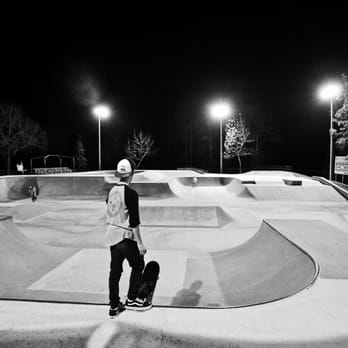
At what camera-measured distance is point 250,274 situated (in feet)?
16.5

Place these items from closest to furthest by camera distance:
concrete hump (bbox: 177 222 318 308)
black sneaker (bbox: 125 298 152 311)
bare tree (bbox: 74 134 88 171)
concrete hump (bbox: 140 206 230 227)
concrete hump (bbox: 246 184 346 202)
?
black sneaker (bbox: 125 298 152 311) → concrete hump (bbox: 177 222 318 308) → concrete hump (bbox: 140 206 230 227) → concrete hump (bbox: 246 184 346 202) → bare tree (bbox: 74 134 88 171)

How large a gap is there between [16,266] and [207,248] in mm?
4514

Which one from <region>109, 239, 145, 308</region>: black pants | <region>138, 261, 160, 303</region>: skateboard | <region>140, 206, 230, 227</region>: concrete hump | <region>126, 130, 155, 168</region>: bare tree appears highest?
<region>126, 130, 155, 168</region>: bare tree

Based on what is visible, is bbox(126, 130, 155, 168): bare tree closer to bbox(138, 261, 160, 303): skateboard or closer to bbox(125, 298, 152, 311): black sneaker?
bbox(138, 261, 160, 303): skateboard

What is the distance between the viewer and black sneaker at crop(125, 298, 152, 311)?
2.83m

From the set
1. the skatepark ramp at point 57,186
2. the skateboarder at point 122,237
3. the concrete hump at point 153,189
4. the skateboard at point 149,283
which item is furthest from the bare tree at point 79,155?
the skateboarder at point 122,237

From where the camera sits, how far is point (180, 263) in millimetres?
5844

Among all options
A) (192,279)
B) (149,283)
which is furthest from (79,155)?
(149,283)

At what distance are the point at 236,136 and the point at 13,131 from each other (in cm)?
3148

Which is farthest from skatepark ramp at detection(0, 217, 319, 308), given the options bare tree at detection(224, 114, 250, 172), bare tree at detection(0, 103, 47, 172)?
bare tree at detection(0, 103, 47, 172)

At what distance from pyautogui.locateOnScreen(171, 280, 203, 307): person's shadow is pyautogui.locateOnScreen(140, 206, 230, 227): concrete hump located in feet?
17.2

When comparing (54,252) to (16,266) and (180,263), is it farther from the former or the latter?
(180,263)

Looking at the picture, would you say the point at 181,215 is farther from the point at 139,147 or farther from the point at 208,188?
the point at 139,147

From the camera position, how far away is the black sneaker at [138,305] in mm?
2832
